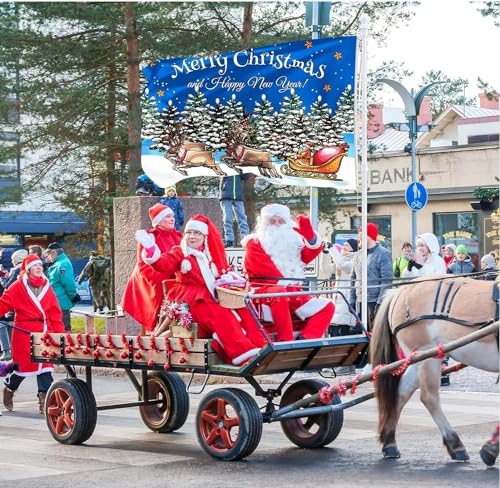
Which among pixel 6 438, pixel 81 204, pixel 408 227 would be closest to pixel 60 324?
pixel 6 438

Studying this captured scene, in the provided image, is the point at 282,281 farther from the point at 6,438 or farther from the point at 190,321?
the point at 6,438

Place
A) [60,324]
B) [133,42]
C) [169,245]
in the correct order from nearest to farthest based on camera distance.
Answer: [169,245]
[60,324]
[133,42]

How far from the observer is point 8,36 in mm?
26281

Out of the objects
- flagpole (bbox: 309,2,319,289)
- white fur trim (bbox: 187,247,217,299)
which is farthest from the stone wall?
white fur trim (bbox: 187,247,217,299)

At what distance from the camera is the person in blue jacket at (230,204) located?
17.7 m

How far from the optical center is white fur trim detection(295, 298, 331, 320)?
10.2 metres

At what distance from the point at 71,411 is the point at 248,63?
5.61m

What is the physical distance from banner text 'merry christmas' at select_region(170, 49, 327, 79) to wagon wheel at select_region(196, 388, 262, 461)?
566 cm

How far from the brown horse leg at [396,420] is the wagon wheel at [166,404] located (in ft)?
7.73

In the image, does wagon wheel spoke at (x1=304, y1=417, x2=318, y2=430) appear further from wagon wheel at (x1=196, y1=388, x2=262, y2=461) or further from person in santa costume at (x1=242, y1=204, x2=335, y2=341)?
wagon wheel at (x1=196, y1=388, x2=262, y2=461)

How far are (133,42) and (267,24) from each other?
3084mm

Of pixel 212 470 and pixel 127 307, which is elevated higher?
pixel 127 307

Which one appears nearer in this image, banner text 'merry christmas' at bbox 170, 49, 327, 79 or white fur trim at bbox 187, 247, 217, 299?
white fur trim at bbox 187, 247, 217, 299

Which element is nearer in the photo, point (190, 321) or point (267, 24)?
point (190, 321)
